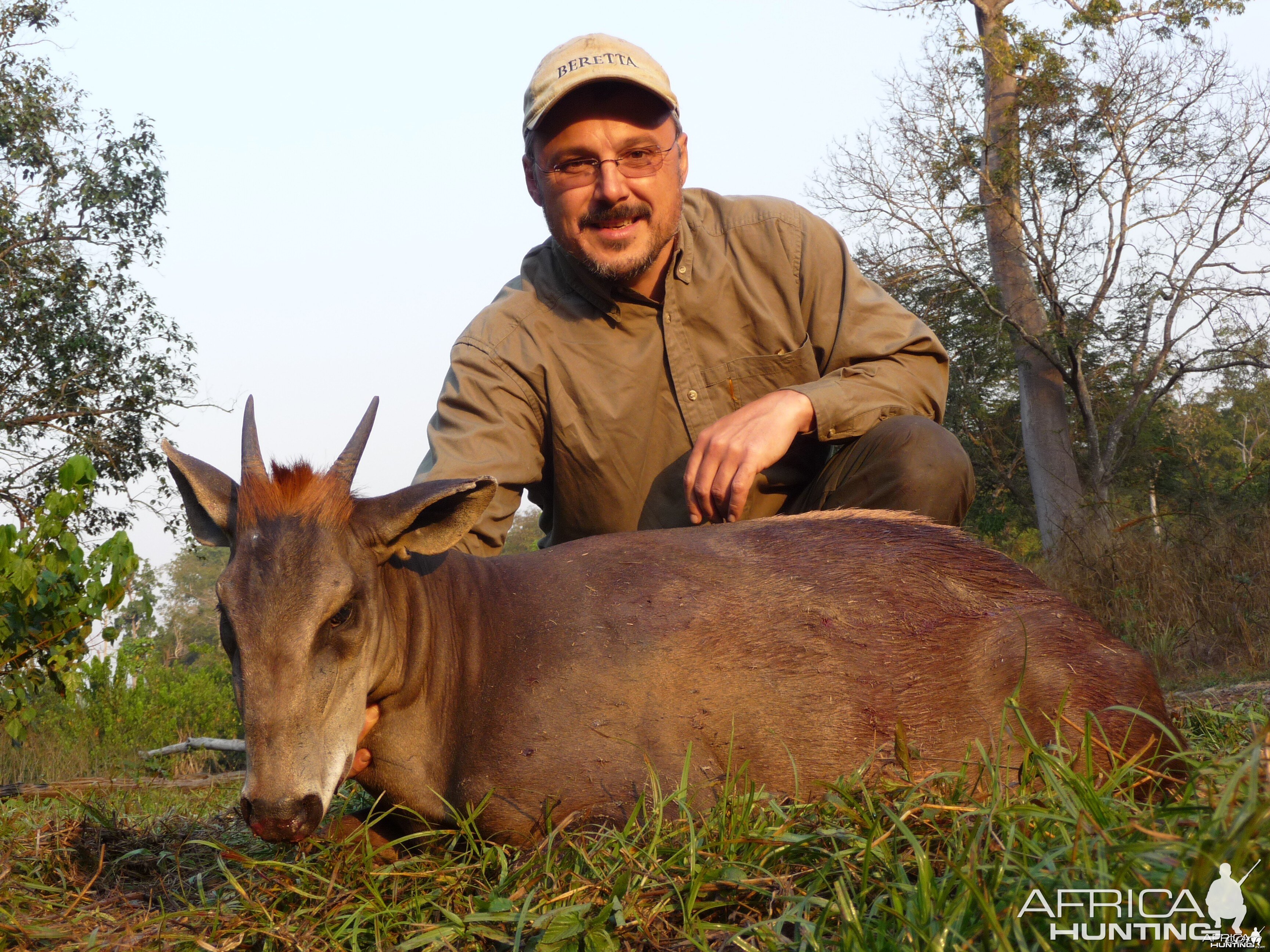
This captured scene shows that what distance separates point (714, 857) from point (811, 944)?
1.88ft

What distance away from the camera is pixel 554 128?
4.96 metres

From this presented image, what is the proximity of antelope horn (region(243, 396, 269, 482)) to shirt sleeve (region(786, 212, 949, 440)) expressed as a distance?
226 centimetres

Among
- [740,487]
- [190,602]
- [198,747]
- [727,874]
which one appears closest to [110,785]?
[740,487]

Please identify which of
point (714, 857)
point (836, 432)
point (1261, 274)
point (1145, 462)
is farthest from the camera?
point (1145, 462)

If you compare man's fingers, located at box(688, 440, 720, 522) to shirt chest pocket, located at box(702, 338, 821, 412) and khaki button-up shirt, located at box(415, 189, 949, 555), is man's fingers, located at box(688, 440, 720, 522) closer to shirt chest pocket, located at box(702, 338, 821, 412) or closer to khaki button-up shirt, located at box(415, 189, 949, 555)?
khaki button-up shirt, located at box(415, 189, 949, 555)

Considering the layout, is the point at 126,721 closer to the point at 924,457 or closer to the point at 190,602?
the point at 924,457

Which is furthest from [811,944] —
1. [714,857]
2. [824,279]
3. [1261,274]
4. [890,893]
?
[1261,274]

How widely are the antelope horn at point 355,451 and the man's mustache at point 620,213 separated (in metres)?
1.79

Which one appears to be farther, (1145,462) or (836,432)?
(1145,462)

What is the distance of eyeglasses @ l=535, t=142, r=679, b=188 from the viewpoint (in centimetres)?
493

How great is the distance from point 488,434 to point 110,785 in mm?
3129

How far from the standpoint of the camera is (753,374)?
202 inches

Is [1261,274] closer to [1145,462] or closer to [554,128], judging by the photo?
[1145,462]

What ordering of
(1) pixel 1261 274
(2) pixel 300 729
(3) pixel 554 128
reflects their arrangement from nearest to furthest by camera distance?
(2) pixel 300 729
(3) pixel 554 128
(1) pixel 1261 274
